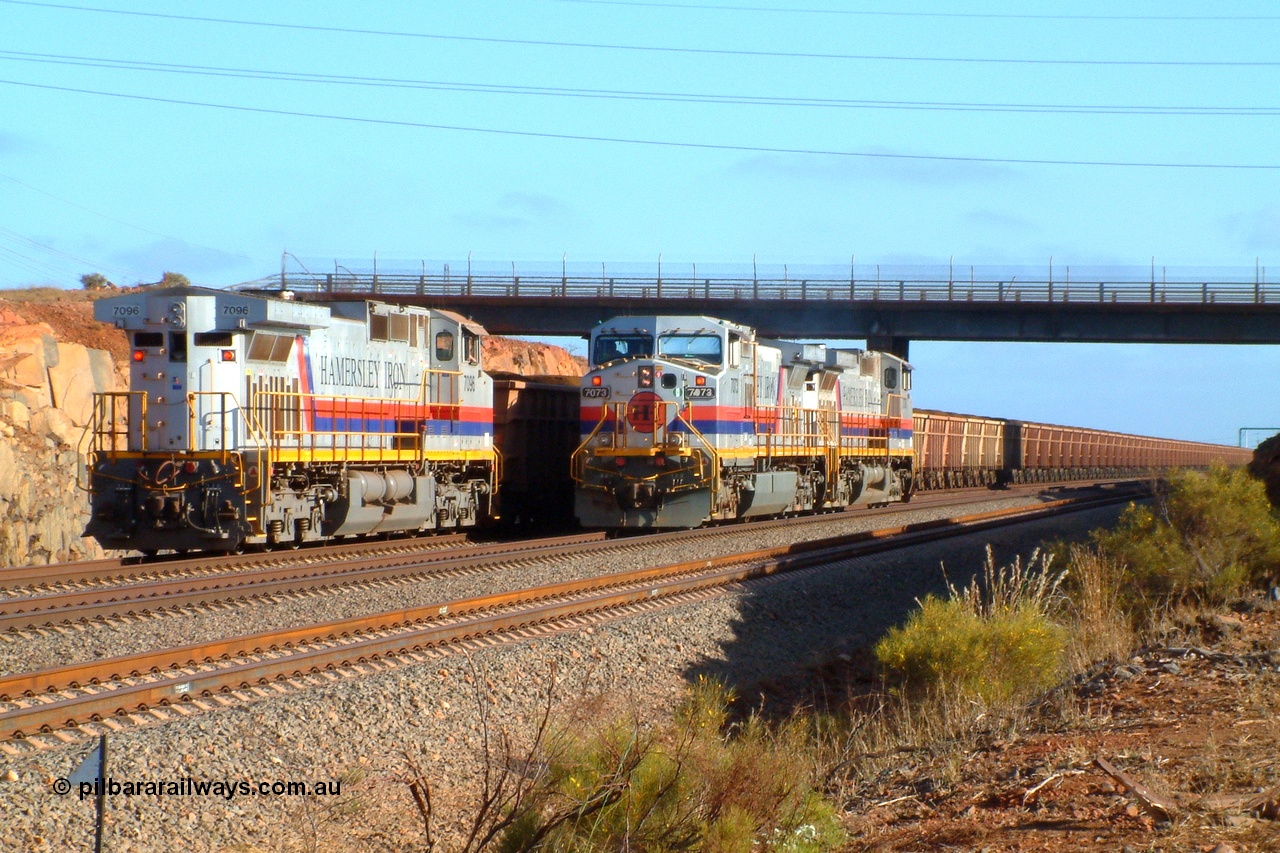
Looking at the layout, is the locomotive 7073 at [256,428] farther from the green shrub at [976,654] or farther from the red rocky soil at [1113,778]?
the red rocky soil at [1113,778]

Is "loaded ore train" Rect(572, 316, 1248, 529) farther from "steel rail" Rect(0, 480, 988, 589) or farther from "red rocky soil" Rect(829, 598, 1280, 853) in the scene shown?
"red rocky soil" Rect(829, 598, 1280, 853)

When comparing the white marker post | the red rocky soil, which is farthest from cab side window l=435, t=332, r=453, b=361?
the white marker post

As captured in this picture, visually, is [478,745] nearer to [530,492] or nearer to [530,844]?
[530,844]

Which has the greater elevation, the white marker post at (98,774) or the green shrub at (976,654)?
the white marker post at (98,774)

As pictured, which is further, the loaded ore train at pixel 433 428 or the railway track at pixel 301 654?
the loaded ore train at pixel 433 428

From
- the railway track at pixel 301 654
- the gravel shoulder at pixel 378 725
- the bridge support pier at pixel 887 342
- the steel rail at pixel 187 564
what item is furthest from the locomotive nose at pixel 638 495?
the bridge support pier at pixel 887 342

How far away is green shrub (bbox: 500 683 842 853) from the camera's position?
18.9 feet

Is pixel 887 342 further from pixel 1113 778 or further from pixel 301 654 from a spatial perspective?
pixel 1113 778

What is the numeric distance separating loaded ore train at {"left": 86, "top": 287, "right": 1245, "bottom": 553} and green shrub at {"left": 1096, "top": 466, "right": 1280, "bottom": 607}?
7202 millimetres

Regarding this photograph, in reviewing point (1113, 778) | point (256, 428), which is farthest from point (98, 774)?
point (256, 428)

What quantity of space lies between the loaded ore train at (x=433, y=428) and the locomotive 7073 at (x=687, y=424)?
38mm

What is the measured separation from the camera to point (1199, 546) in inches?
550

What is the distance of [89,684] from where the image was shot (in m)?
8.48

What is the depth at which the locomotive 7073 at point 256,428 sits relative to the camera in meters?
15.0
